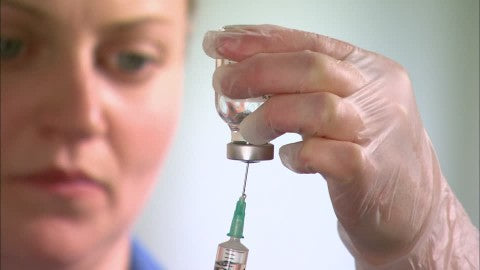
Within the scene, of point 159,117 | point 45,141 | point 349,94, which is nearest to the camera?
point 45,141

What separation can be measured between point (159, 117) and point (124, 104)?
7 cm

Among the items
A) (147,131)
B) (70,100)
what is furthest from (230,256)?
(70,100)

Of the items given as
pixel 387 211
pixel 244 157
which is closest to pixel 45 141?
pixel 244 157

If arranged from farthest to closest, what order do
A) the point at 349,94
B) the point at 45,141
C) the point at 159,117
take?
the point at 349,94 < the point at 159,117 < the point at 45,141

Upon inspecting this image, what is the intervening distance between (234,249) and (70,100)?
34 centimetres

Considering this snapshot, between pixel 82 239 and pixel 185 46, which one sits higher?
pixel 185 46

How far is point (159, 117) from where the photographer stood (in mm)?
674

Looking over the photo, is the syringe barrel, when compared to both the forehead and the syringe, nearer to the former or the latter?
the syringe

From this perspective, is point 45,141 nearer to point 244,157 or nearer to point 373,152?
point 244,157

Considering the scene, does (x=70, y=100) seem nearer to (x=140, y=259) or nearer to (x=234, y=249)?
(x=140, y=259)

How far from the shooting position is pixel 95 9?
1.86 ft

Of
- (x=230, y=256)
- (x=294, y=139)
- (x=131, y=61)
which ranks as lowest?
(x=230, y=256)

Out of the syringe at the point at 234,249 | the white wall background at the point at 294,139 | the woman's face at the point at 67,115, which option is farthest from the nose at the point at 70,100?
the syringe at the point at 234,249

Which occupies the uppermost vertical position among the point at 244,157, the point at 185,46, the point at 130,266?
the point at 185,46
